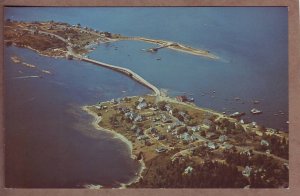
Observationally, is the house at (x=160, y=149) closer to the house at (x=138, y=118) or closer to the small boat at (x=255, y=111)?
the house at (x=138, y=118)

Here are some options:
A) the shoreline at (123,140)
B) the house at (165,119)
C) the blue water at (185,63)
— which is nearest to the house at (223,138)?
the blue water at (185,63)

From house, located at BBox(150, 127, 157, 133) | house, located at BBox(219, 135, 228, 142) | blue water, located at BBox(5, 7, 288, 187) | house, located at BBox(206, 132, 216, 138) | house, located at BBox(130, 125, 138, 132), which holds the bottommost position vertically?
house, located at BBox(219, 135, 228, 142)

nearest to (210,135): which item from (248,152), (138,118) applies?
(248,152)

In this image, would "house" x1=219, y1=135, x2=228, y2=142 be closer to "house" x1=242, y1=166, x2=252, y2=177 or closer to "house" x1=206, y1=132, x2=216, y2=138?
"house" x1=206, y1=132, x2=216, y2=138

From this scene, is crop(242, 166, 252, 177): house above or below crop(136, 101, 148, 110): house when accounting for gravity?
below

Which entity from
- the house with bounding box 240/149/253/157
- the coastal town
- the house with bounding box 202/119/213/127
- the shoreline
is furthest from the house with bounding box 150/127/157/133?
the house with bounding box 240/149/253/157

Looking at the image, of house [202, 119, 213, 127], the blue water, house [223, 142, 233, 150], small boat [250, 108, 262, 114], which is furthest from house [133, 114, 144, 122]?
small boat [250, 108, 262, 114]

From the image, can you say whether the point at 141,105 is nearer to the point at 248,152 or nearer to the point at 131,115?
the point at 131,115
